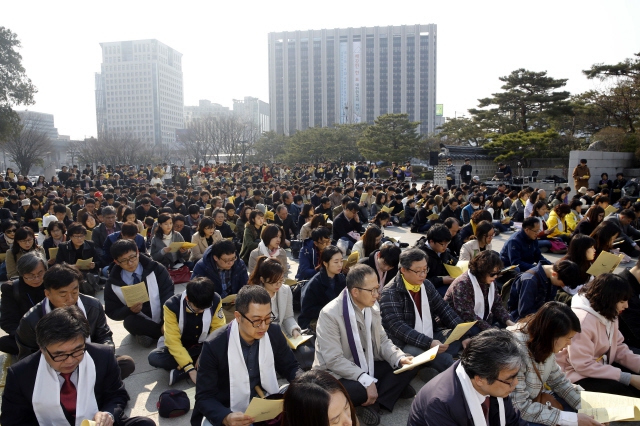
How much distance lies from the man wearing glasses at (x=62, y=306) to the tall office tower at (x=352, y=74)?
8358cm

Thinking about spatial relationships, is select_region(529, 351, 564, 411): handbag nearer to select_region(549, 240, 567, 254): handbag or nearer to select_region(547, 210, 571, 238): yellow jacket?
select_region(549, 240, 567, 254): handbag

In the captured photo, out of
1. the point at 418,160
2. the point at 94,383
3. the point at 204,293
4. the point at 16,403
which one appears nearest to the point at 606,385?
the point at 204,293

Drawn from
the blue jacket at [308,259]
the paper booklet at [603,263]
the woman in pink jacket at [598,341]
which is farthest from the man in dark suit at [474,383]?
the blue jacket at [308,259]

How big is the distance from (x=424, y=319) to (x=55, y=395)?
255 cm

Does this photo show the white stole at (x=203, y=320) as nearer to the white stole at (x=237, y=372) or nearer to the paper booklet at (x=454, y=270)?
the white stole at (x=237, y=372)

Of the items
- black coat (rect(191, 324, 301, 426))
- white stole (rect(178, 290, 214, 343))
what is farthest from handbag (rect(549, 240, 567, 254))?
black coat (rect(191, 324, 301, 426))

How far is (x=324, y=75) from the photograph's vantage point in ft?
292

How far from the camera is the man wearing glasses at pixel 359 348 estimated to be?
305cm

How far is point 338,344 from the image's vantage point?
123 inches

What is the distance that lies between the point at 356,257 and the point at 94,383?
320 cm

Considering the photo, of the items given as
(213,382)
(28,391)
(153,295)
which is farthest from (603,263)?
(28,391)

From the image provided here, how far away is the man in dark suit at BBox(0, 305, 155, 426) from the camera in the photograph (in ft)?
7.82

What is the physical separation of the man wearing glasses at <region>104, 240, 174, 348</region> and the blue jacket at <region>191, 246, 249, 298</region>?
0.32 meters

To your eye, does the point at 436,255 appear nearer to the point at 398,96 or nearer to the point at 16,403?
the point at 16,403
